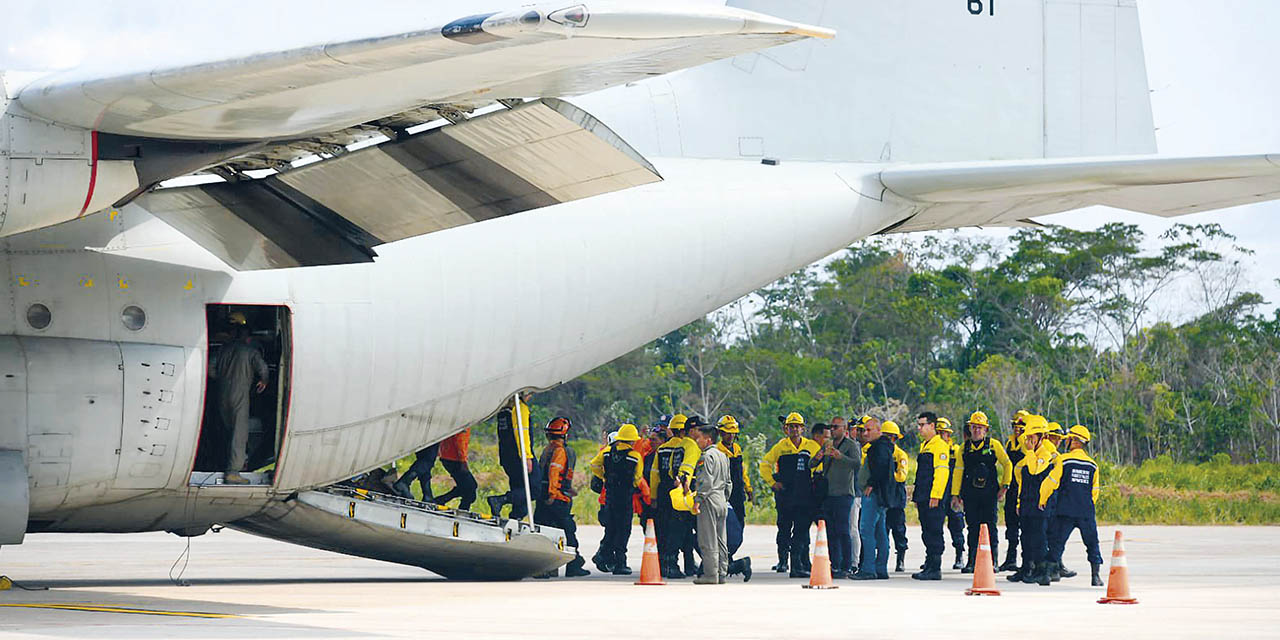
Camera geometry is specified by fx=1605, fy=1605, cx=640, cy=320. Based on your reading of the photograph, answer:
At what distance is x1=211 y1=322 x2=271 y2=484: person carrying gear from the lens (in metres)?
12.3

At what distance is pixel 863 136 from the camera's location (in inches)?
602

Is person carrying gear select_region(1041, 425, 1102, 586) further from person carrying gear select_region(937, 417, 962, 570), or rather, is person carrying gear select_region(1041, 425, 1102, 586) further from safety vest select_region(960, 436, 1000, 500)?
person carrying gear select_region(937, 417, 962, 570)

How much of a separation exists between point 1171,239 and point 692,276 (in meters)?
44.7

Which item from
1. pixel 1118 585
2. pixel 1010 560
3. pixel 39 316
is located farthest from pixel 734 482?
pixel 39 316

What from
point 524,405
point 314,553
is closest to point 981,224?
point 524,405

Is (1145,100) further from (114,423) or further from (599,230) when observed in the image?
(114,423)

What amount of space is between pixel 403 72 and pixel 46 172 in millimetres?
2312

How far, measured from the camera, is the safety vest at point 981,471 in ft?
49.7

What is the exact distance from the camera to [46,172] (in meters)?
9.27

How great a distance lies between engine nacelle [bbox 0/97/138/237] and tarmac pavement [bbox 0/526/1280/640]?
7.98ft

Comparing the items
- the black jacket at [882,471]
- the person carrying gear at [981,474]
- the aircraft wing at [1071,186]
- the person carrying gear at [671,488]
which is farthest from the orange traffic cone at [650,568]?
the aircraft wing at [1071,186]

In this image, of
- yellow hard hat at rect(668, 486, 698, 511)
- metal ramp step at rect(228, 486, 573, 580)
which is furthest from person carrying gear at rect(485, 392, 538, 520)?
yellow hard hat at rect(668, 486, 698, 511)

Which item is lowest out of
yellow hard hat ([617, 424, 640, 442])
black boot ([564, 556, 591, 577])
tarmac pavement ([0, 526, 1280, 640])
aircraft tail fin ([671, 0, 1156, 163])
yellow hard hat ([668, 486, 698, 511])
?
tarmac pavement ([0, 526, 1280, 640])

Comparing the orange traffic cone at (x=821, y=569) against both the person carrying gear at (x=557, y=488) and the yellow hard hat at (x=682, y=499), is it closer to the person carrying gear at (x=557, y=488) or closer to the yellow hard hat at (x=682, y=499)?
the yellow hard hat at (x=682, y=499)
